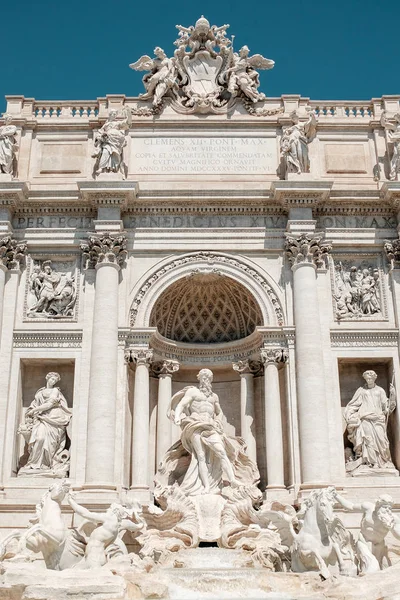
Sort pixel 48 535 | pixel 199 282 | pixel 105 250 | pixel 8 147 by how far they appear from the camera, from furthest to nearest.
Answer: pixel 8 147, pixel 199 282, pixel 105 250, pixel 48 535

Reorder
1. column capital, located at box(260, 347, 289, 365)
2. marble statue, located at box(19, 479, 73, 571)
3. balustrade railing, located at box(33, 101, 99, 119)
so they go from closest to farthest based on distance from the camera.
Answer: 1. marble statue, located at box(19, 479, 73, 571)
2. column capital, located at box(260, 347, 289, 365)
3. balustrade railing, located at box(33, 101, 99, 119)

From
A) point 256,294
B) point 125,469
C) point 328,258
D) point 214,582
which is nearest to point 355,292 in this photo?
point 328,258

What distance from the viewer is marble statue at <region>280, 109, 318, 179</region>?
69.1 ft

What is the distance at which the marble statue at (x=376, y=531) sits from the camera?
14300 millimetres

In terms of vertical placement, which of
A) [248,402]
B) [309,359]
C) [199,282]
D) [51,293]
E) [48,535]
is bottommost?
[48,535]

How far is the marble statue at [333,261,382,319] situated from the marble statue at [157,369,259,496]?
410cm

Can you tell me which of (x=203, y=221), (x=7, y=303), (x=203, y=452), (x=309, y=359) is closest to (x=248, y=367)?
(x=309, y=359)

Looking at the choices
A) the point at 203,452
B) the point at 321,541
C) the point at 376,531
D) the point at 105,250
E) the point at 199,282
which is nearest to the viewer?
the point at 376,531

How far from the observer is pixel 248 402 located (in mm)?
20453

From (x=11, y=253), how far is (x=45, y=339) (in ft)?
8.34

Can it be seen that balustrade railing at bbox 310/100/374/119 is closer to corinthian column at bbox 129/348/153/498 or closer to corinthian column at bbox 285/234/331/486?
corinthian column at bbox 285/234/331/486

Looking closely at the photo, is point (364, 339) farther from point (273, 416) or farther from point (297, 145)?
point (297, 145)

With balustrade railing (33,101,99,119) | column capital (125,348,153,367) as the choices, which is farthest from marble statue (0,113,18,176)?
column capital (125,348,153,367)

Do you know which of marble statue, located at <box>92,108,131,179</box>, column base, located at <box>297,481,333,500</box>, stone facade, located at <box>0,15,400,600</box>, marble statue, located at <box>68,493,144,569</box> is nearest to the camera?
marble statue, located at <box>68,493,144,569</box>
